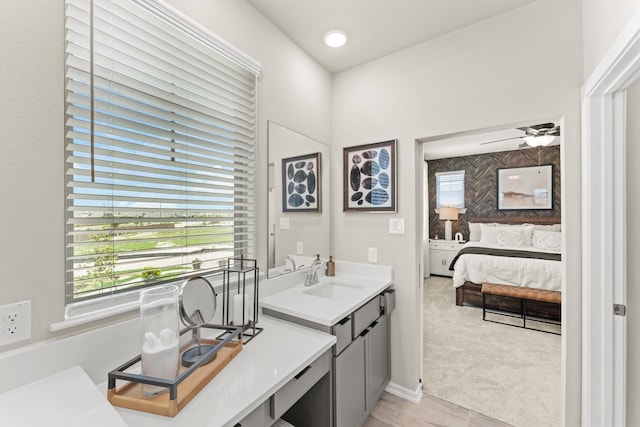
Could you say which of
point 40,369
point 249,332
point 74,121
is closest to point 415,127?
point 249,332

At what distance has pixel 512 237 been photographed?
186 inches

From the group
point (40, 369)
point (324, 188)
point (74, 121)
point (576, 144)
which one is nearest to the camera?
point (40, 369)

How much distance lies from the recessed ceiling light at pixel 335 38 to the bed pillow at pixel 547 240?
4.50 metres

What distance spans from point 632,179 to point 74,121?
8.01ft

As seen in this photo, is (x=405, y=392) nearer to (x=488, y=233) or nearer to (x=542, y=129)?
(x=542, y=129)

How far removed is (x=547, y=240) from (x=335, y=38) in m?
4.69

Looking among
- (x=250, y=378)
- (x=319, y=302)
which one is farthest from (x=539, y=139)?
(x=250, y=378)

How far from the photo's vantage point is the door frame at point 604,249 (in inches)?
53.2

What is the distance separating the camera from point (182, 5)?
1.33 metres

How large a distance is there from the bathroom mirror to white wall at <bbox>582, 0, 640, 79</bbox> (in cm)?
168

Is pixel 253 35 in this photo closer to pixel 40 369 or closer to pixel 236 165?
pixel 236 165

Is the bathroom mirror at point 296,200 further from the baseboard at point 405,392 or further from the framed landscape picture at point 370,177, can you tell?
the baseboard at point 405,392

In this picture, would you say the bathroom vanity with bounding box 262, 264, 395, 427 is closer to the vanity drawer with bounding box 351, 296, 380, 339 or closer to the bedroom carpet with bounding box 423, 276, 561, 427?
the vanity drawer with bounding box 351, 296, 380, 339

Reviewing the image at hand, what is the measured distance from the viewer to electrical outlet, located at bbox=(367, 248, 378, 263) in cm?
225
